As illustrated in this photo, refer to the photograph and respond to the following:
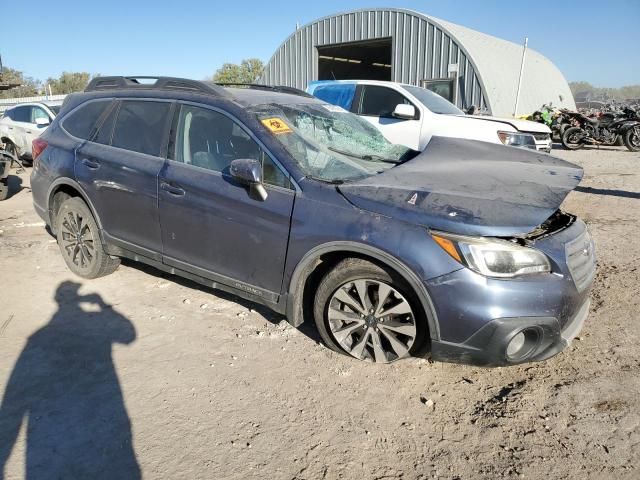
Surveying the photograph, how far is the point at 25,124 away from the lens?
37.0 feet

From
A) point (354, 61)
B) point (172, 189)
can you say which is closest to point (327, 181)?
point (172, 189)

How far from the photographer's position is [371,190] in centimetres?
290

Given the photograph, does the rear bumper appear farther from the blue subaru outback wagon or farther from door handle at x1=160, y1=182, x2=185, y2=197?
door handle at x1=160, y1=182, x2=185, y2=197

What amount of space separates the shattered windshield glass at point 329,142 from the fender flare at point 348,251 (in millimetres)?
480

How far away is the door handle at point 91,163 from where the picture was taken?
4.06m

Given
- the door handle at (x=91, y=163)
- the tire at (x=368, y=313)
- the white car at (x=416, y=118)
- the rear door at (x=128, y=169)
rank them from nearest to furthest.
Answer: the tire at (x=368, y=313), the rear door at (x=128, y=169), the door handle at (x=91, y=163), the white car at (x=416, y=118)

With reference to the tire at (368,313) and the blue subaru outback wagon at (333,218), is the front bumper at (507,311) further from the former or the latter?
the tire at (368,313)

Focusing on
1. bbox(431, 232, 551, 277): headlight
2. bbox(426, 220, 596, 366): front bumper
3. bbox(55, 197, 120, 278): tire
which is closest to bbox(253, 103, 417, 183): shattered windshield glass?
bbox(431, 232, 551, 277): headlight

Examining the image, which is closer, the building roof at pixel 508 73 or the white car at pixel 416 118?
the white car at pixel 416 118

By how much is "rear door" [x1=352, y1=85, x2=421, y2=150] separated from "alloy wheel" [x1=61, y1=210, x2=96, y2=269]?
5589mm

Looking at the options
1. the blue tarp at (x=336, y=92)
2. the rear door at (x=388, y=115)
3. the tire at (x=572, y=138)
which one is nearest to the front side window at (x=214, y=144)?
the rear door at (x=388, y=115)

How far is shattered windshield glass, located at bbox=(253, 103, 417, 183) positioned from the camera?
3248mm

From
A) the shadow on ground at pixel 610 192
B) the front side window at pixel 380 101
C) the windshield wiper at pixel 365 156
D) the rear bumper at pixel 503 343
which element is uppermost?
the front side window at pixel 380 101

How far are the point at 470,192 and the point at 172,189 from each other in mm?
2112
